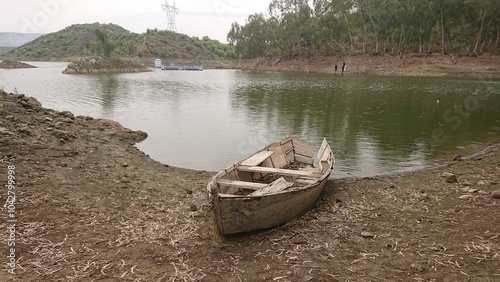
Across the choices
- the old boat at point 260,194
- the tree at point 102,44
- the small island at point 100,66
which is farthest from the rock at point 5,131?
the tree at point 102,44

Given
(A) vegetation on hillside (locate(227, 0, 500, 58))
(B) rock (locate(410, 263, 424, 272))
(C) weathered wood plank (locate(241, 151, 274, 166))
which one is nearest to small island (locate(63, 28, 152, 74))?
(A) vegetation on hillside (locate(227, 0, 500, 58))

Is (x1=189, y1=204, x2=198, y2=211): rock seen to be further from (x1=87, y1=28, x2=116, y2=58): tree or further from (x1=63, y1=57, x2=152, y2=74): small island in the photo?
(x1=87, y1=28, x2=116, y2=58): tree

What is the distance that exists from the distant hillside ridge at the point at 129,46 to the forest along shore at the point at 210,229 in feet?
406

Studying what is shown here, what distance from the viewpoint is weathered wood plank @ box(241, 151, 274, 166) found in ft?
28.0

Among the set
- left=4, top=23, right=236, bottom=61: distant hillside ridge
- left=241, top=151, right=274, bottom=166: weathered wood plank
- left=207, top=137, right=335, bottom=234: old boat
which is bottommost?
left=207, top=137, right=335, bottom=234: old boat

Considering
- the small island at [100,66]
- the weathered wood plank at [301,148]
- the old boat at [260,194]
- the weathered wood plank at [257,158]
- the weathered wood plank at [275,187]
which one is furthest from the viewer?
the small island at [100,66]

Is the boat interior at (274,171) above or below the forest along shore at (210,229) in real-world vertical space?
above

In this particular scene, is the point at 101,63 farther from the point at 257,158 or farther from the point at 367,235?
the point at 367,235

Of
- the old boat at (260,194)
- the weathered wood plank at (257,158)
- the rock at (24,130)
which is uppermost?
the rock at (24,130)

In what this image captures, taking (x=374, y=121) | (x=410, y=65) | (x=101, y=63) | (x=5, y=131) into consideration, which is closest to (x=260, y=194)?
(x=5, y=131)

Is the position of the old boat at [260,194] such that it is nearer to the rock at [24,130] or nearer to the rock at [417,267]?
the rock at [417,267]

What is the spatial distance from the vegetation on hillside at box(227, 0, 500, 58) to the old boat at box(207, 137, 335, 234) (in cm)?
5656

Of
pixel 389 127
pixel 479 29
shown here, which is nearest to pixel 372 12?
pixel 479 29

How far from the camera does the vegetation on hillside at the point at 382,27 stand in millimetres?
55625
